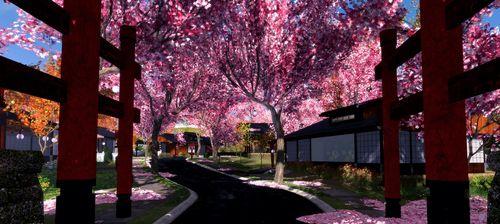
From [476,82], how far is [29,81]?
4421mm

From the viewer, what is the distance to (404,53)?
22.6 feet

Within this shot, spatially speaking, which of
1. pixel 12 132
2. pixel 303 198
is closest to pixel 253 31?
pixel 303 198

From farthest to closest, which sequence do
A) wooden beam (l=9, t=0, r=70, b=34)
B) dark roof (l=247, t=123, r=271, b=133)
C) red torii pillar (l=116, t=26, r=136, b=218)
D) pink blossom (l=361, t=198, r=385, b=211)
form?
dark roof (l=247, t=123, r=271, b=133), pink blossom (l=361, t=198, r=385, b=211), red torii pillar (l=116, t=26, r=136, b=218), wooden beam (l=9, t=0, r=70, b=34)

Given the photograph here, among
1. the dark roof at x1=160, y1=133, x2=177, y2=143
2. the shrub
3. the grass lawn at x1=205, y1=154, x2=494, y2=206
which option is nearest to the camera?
the grass lawn at x1=205, y1=154, x2=494, y2=206

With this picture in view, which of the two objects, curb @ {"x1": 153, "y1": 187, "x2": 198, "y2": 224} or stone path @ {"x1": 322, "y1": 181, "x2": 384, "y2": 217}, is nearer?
curb @ {"x1": 153, "y1": 187, "x2": 198, "y2": 224}

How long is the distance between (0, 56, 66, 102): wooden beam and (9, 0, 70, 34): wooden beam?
23.4 inches

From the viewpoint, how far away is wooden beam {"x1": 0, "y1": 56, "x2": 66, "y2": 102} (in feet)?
12.5

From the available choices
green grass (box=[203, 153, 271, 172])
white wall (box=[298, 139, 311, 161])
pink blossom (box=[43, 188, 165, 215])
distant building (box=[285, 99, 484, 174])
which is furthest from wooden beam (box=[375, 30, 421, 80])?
green grass (box=[203, 153, 271, 172])

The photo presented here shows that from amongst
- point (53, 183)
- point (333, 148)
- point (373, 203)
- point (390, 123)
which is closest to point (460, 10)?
point (390, 123)

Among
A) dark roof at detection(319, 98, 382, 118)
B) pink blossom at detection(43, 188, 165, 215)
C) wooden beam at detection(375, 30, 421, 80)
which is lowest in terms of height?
pink blossom at detection(43, 188, 165, 215)

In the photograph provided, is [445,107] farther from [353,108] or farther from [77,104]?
[353,108]

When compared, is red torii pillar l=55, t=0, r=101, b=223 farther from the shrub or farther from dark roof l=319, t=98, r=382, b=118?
the shrub

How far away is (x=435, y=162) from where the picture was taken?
4.53 metres

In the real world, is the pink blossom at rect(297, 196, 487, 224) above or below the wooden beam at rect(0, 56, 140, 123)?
below
